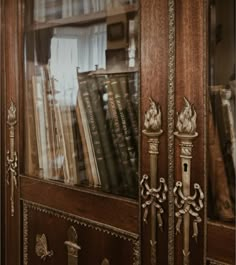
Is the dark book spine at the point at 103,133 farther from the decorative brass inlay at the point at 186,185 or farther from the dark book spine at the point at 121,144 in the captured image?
the decorative brass inlay at the point at 186,185

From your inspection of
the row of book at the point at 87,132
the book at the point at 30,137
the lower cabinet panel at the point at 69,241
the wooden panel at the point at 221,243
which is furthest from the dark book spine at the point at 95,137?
the wooden panel at the point at 221,243

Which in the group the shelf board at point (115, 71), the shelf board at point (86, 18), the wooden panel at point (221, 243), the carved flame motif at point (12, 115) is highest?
the shelf board at point (86, 18)

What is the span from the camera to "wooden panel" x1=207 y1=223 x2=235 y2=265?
0.76 m

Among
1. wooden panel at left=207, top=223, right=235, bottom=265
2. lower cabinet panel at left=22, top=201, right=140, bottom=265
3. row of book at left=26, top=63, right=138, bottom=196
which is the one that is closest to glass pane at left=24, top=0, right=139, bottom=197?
row of book at left=26, top=63, right=138, bottom=196

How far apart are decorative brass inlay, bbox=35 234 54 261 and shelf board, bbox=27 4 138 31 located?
642 millimetres

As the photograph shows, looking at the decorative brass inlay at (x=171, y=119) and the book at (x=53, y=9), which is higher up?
the book at (x=53, y=9)

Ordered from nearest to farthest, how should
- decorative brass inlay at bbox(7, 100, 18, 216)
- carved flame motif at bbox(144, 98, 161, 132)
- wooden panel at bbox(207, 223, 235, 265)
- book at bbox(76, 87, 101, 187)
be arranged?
1. wooden panel at bbox(207, 223, 235, 265)
2. carved flame motif at bbox(144, 98, 161, 132)
3. book at bbox(76, 87, 101, 187)
4. decorative brass inlay at bbox(7, 100, 18, 216)

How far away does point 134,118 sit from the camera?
3.12ft

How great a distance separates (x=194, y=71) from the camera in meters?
0.80

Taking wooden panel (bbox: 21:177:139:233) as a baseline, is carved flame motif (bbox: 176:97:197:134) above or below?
above

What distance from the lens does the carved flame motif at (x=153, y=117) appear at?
866 mm

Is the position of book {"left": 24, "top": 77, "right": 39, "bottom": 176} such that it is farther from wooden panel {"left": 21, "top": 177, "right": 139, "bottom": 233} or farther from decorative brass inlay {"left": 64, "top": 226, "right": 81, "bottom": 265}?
decorative brass inlay {"left": 64, "top": 226, "right": 81, "bottom": 265}

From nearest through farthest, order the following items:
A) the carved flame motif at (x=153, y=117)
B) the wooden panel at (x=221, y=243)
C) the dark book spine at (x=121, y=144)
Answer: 1. the wooden panel at (x=221, y=243)
2. the carved flame motif at (x=153, y=117)
3. the dark book spine at (x=121, y=144)

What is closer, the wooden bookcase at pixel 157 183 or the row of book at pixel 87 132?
the wooden bookcase at pixel 157 183
